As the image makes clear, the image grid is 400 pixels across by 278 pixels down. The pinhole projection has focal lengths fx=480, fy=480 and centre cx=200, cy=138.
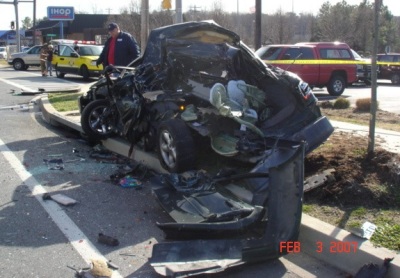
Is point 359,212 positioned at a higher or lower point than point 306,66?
lower

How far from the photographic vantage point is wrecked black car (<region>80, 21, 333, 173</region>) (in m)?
5.52

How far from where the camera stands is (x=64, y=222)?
4.77m

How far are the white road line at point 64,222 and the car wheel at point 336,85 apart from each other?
13329 mm

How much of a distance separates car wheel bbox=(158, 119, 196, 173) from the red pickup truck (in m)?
11.1

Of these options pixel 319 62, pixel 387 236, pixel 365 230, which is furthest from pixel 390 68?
pixel 365 230

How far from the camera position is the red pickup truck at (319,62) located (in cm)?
1664

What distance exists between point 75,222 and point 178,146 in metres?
1.56

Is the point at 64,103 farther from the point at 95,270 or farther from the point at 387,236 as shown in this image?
the point at 387,236

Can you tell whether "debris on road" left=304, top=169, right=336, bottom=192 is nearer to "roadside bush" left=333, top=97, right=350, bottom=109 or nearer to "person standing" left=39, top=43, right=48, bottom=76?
"roadside bush" left=333, top=97, right=350, bottom=109

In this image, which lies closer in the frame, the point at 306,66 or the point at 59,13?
the point at 306,66

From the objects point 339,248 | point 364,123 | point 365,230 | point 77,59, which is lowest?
point 339,248

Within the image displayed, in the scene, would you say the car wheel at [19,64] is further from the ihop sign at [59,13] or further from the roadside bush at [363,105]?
the roadside bush at [363,105]

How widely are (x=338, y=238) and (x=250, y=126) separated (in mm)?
1839

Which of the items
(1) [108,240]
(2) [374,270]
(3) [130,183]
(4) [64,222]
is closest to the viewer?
(2) [374,270]
